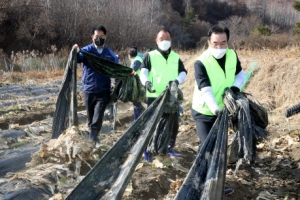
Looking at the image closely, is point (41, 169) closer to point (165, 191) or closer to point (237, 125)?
point (165, 191)

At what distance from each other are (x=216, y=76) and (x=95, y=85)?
2.05 metres

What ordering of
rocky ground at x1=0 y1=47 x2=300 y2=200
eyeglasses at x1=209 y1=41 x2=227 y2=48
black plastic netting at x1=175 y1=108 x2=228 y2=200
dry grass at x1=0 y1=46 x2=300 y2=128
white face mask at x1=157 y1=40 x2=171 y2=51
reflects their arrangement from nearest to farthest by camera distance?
black plastic netting at x1=175 y1=108 x2=228 y2=200, eyeglasses at x1=209 y1=41 x2=227 y2=48, rocky ground at x1=0 y1=47 x2=300 y2=200, white face mask at x1=157 y1=40 x2=171 y2=51, dry grass at x1=0 y1=46 x2=300 y2=128

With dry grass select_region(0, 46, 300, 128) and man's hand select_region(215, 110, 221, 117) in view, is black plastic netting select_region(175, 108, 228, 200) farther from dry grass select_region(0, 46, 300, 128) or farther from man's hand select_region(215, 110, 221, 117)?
dry grass select_region(0, 46, 300, 128)

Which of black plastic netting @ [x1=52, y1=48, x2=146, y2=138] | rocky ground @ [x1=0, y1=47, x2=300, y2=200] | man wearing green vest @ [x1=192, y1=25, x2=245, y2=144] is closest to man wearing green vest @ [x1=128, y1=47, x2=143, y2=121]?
rocky ground @ [x1=0, y1=47, x2=300, y2=200]

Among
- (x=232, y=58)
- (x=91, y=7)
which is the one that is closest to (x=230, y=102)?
(x=232, y=58)

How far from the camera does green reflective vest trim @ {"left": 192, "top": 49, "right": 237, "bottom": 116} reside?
125 inches

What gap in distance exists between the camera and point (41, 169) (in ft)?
12.0

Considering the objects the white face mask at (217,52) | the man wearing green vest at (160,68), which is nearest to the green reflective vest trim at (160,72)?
the man wearing green vest at (160,68)

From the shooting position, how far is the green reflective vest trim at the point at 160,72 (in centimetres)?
423

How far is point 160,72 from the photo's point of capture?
13.9 ft

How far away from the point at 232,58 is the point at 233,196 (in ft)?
4.87

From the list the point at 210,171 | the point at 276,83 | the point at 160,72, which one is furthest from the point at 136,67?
the point at 276,83

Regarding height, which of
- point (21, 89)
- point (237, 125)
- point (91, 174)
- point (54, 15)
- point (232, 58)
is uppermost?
point (54, 15)

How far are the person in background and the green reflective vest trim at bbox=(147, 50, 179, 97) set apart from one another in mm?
820
